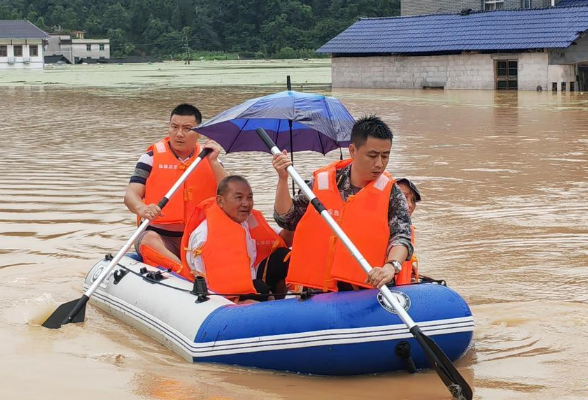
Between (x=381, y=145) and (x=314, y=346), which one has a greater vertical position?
(x=381, y=145)

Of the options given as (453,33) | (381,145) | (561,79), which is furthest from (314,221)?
(453,33)

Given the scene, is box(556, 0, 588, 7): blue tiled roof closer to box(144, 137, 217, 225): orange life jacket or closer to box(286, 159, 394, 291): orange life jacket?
box(144, 137, 217, 225): orange life jacket

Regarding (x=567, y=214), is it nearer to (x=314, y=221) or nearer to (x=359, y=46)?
(x=314, y=221)

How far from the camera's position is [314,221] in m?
5.89

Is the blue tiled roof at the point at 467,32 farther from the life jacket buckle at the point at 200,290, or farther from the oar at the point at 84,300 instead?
the life jacket buckle at the point at 200,290

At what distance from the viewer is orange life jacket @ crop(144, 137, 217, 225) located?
23.6 feet

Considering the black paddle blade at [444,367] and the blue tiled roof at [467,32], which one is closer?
the black paddle blade at [444,367]

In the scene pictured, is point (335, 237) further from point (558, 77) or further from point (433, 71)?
point (433, 71)

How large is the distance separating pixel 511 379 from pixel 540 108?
2047 cm

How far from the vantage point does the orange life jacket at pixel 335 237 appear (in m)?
5.64

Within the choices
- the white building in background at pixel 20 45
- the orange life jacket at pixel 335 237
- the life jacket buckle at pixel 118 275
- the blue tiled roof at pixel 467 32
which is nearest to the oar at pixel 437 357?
the orange life jacket at pixel 335 237

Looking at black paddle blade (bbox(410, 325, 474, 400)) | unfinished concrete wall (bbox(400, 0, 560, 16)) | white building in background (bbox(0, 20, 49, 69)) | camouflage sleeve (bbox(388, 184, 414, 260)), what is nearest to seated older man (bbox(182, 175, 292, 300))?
camouflage sleeve (bbox(388, 184, 414, 260))

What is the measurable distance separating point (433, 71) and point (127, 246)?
30.6m

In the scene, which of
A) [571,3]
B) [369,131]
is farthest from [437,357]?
[571,3]
